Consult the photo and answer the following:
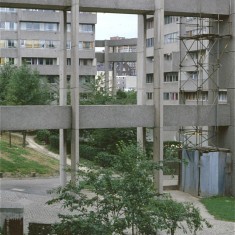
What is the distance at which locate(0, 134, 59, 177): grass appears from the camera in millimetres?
34625

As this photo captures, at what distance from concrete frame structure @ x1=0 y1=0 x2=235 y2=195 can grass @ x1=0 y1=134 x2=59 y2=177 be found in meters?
9.69

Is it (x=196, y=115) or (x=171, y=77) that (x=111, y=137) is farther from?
(x=171, y=77)

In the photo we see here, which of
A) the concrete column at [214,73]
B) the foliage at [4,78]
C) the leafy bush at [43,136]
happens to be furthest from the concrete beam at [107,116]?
the foliage at [4,78]

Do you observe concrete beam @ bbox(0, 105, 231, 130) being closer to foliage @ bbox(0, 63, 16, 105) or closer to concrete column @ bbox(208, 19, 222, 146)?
concrete column @ bbox(208, 19, 222, 146)

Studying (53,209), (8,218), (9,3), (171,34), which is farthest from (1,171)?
(171,34)

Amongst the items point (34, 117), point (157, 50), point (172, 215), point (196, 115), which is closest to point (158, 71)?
point (157, 50)

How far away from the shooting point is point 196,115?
28500mm

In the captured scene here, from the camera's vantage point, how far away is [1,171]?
34094 millimetres

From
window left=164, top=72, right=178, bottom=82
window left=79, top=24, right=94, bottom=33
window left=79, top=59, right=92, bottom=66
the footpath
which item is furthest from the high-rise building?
the footpath

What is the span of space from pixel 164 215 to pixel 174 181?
1846 centimetres

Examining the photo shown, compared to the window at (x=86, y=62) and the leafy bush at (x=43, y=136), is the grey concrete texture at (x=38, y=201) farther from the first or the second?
the window at (x=86, y=62)

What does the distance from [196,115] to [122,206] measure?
14096 mm

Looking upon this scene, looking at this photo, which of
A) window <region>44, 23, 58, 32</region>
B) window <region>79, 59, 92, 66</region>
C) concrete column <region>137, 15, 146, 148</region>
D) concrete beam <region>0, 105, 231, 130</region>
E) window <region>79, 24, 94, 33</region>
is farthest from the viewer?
window <region>79, 59, 92, 66</region>

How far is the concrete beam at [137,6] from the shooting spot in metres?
25.4
